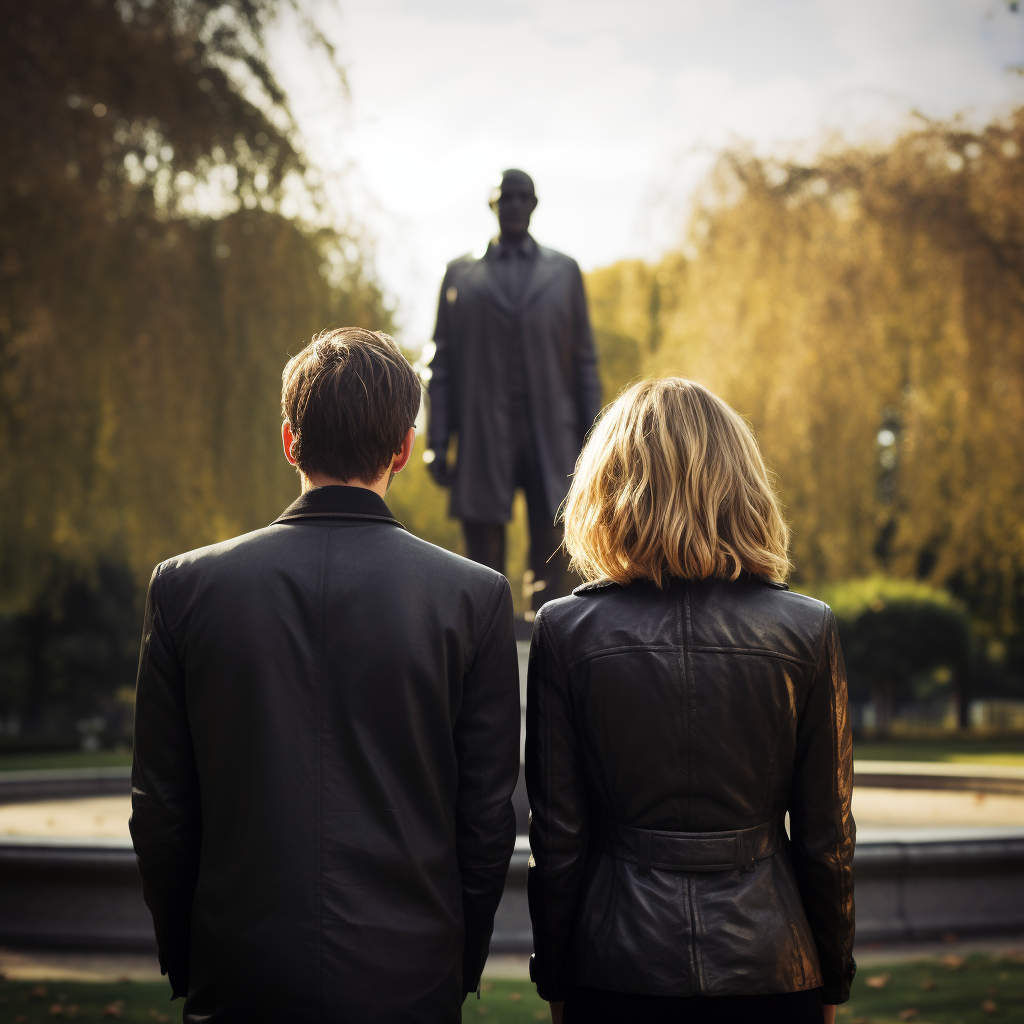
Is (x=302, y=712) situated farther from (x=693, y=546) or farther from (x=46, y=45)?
(x=46, y=45)

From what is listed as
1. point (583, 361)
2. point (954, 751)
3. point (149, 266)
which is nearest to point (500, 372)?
point (583, 361)

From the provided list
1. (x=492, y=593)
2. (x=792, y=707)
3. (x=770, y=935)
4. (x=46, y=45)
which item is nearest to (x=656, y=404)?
(x=492, y=593)

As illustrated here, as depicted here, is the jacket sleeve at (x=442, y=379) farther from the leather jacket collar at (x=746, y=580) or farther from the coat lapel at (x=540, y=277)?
the leather jacket collar at (x=746, y=580)

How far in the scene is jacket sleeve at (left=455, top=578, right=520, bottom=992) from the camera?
2117mm

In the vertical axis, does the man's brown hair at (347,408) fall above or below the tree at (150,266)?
below

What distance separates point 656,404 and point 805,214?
41.4 ft

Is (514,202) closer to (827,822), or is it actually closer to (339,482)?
(339,482)

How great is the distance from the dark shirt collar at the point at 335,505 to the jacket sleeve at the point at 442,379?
4055mm

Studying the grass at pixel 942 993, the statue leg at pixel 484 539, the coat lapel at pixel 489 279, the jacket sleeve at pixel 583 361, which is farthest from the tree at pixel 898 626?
the grass at pixel 942 993

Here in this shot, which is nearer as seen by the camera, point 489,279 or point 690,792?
point 690,792

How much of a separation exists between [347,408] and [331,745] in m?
0.62

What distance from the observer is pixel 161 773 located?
6.86 ft

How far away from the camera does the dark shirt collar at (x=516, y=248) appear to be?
6070mm

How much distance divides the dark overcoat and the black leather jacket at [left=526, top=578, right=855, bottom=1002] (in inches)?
152
